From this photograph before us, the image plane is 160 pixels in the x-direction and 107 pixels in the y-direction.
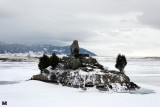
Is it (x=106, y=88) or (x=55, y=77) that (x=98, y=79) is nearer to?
(x=106, y=88)

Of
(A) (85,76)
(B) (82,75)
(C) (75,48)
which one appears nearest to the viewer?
(A) (85,76)

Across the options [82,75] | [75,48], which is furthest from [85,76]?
[75,48]

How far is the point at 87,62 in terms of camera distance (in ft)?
139

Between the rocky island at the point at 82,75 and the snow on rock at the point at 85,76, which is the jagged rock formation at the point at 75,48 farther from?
the snow on rock at the point at 85,76

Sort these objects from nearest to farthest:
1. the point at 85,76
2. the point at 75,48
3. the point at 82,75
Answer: the point at 85,76 → the point at 82,75 → the point at 75,48

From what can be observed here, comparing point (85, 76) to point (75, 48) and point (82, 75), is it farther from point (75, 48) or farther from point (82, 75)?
point (75, 48)

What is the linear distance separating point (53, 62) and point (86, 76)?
34.1 feet

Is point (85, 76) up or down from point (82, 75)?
down

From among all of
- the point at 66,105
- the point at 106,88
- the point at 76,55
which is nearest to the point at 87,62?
the point at 76,55

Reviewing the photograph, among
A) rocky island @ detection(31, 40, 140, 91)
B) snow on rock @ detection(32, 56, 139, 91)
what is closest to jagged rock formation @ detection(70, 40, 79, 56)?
rocky island @ detection(31, 40, 140, 91)

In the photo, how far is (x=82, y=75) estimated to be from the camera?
36.8 metres

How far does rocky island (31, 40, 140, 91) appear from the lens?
115ft

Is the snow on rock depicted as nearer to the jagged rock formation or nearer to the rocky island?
the rocky island

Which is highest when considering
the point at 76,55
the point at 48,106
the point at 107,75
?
the point at 76,55
